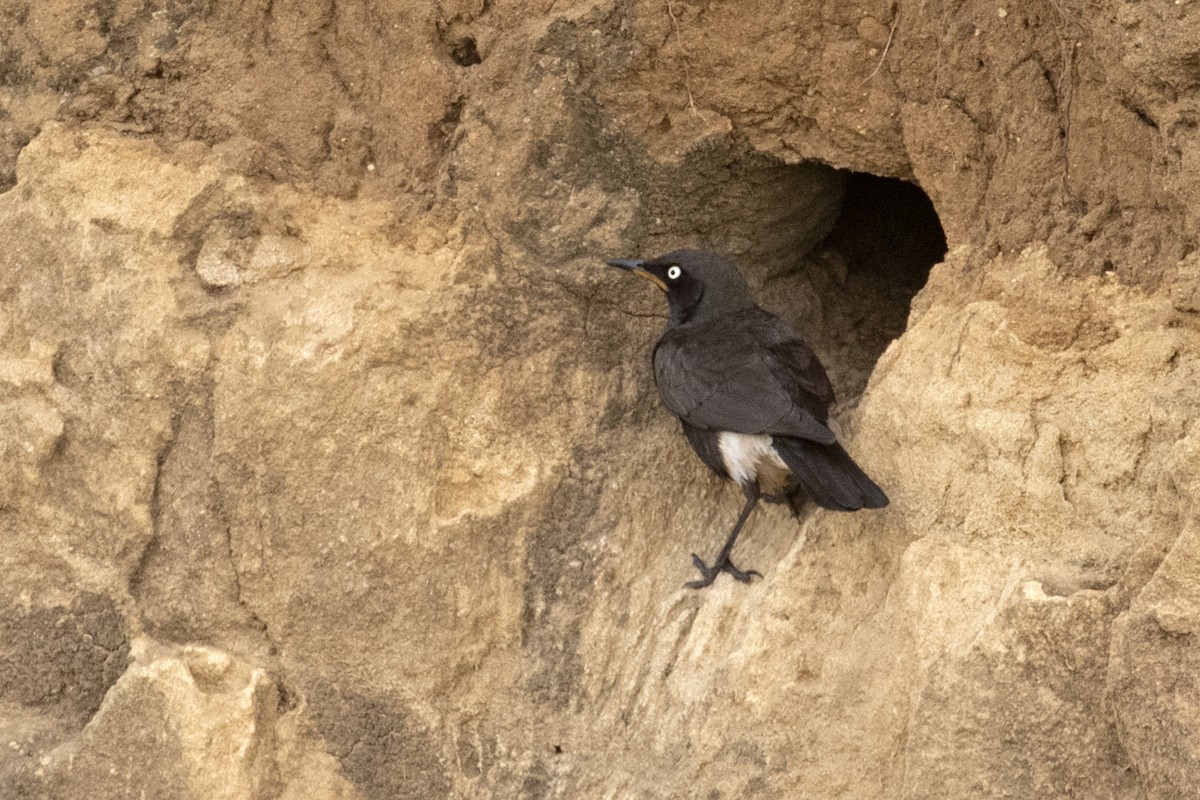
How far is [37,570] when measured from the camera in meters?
5.42

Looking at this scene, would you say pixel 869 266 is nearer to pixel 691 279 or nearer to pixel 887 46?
pixel 691 279

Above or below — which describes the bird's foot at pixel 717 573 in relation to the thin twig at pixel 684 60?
below

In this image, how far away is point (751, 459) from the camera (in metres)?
5.21

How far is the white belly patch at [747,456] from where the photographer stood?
16.8 feet

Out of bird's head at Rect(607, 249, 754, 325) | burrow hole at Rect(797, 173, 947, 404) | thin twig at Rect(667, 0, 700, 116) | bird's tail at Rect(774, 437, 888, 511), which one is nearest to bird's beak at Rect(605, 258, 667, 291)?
bird's head at Rect(607, 249, 754, 325)

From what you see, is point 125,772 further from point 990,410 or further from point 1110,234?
point 1110,234

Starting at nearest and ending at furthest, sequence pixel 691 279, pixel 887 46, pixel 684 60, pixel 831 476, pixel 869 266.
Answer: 1. pixel 831 476
2. pixel 887 46
3. pixel 684 60
4. pixel 691 279
5. pixel 869 266

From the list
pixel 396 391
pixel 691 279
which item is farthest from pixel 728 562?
pixel 396 391

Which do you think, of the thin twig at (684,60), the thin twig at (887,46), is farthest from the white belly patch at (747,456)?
the thin twig at (887,46)

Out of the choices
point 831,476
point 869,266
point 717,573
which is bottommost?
point 717,573

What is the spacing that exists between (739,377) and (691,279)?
404 mm

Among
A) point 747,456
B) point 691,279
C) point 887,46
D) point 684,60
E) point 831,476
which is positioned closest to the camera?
point 831,476

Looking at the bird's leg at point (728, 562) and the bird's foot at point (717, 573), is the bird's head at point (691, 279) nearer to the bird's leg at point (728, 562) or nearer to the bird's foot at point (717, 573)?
the bird's leg at point (728, 562)

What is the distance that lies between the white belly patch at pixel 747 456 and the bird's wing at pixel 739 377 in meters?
0.07
